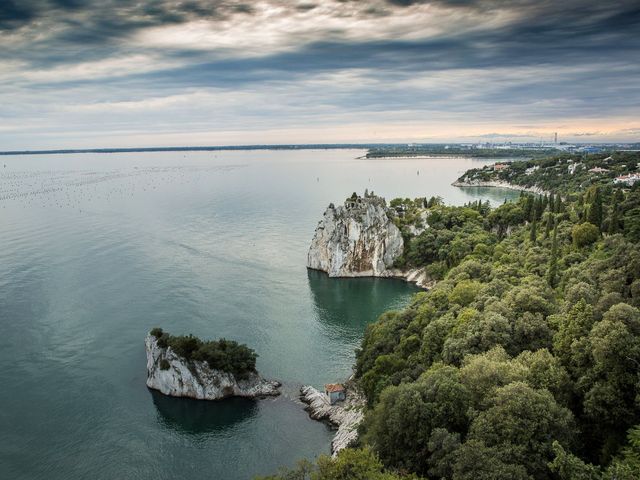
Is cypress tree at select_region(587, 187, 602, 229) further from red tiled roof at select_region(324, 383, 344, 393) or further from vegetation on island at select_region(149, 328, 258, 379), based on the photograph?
vegetation on island at select_region(149, 328, 258, 379)

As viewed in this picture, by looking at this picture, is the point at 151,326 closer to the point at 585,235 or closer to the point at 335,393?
the point at 335,393

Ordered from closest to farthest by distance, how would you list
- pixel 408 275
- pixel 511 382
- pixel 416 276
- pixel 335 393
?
pixel 511 382 < pixel 335 393 < pixel 416 276 < pixel 408 275

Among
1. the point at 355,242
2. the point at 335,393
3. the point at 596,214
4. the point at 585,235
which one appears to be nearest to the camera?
the point at 335,393

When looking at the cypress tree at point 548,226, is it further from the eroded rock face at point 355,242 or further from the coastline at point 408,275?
the eroded rock face at point 355,242

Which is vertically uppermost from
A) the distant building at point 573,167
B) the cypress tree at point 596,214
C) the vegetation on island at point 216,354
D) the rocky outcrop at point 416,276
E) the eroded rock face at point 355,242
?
the distant building at point 573,167

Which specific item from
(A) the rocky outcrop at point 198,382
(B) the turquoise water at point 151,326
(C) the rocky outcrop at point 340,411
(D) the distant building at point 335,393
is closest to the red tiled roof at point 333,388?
(D) the distant building at point 335,393

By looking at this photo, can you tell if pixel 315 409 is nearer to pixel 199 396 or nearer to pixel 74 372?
pixel 199 396

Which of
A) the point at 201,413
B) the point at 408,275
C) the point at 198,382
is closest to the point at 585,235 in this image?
the point at 408,275
